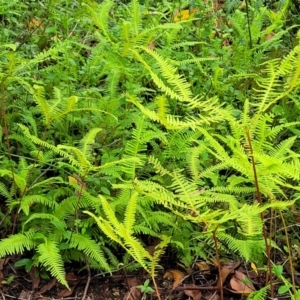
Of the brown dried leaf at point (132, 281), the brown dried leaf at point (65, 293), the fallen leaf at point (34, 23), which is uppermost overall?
the fallen leaf at point (34, 23)

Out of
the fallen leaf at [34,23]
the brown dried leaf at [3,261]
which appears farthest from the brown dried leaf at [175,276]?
the fallen leaf at [34,23]

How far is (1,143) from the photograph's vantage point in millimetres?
2811

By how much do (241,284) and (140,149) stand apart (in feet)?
2.39

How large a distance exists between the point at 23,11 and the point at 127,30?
126 cm

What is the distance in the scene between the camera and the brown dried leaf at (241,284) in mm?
2482

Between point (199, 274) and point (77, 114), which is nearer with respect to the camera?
point (199, 274)

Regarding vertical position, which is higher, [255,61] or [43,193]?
[255,61]

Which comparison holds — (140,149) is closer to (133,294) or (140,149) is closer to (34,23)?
(133,294)

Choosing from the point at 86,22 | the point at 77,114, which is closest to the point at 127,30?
the point at 77,114

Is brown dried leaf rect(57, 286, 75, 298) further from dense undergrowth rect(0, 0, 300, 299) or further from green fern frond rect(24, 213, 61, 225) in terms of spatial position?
green fern frond rect(24, 213, 61, 225)

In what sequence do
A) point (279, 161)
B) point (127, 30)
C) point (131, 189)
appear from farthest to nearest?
point (127, 30) < point (131, 189) < point (279, 161)

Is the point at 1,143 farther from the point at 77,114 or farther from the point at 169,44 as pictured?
the point at 169,44

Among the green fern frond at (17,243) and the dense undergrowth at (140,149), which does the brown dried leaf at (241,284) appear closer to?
the dense undergrowth at (140,149)

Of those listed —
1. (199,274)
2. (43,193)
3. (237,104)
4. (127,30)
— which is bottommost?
(199,274)
